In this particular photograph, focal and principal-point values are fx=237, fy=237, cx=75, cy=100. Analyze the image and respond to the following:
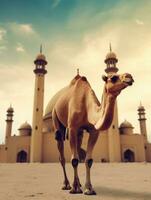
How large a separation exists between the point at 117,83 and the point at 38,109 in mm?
32417

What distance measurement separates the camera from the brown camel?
4242mm

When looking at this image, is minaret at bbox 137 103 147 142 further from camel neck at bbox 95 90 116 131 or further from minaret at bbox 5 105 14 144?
camel neck at bbox 95 90 116 131

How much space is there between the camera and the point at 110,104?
13.9ft

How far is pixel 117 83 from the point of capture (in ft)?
13.8

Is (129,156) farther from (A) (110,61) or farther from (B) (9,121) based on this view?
(B) (9,121)

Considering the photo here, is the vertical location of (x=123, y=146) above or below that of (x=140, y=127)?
below

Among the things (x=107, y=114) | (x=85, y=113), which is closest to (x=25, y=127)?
(x=85, y=113)

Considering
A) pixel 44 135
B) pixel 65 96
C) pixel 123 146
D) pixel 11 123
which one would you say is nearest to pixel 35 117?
pixel 44 135

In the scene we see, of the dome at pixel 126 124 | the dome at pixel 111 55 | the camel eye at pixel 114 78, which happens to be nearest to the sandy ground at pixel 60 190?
the camel eye at pixel 114 78

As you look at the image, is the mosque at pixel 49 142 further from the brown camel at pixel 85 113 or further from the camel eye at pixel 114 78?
the camel eye at pixel 114 78

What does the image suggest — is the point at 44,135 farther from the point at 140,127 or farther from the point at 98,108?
the point at 98,108

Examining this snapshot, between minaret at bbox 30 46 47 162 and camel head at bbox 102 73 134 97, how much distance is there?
3108 cm

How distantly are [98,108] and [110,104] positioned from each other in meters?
0.58

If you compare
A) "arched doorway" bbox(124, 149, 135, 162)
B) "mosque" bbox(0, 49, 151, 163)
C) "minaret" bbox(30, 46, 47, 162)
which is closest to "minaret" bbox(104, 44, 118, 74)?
"mosque" bbox(0, 49, 151, 163)
